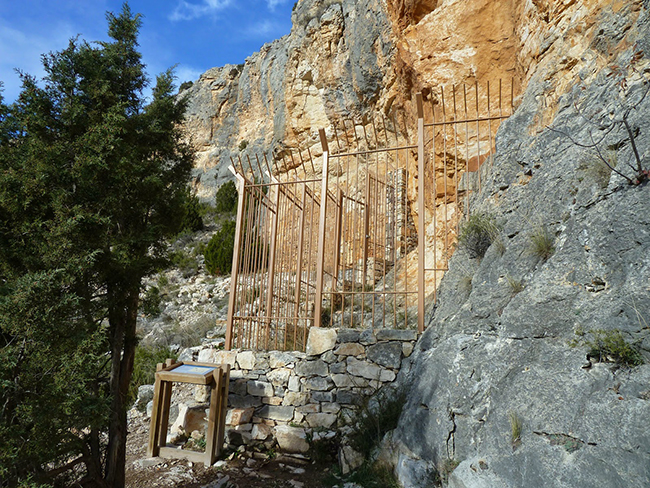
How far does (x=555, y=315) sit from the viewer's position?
280cm

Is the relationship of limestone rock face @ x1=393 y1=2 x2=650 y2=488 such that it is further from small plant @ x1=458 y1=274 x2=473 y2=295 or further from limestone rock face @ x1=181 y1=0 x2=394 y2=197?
limestone rock face @ x1=181 y1=0 x2=394 y2=197

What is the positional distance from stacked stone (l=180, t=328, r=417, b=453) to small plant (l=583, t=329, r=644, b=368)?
7.59 feet

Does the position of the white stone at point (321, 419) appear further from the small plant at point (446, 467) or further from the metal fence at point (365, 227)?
the small plant at point (446, 467)

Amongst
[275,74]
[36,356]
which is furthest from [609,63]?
[275,74]

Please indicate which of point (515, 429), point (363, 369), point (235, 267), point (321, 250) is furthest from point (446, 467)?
point (235, 267)

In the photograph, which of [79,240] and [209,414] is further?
[209,414]

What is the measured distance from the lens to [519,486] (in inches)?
92.7

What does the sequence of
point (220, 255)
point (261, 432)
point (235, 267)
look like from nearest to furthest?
1. point (261, 432)
2. point (235, 267)
3. point (220, 255)

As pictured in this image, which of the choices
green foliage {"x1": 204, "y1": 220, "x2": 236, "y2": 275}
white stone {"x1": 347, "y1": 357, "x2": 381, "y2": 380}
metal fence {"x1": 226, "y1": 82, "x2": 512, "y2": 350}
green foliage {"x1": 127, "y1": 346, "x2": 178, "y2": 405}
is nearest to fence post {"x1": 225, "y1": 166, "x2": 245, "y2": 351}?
metal fence {"x1": 226, "y1": 82, "x2": 512, "y2": 350}

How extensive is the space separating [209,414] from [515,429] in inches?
127

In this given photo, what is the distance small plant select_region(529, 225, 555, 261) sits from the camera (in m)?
3.20

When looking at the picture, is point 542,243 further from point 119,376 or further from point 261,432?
point 119,376

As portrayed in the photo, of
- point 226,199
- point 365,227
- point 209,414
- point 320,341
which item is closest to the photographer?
point 209,414

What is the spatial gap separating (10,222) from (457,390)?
3973 millimetres
